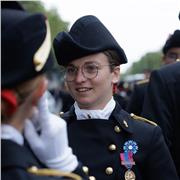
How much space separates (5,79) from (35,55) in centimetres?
16

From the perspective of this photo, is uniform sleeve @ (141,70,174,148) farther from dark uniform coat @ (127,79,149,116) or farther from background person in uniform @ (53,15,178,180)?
dark uniform coat @ (127,79,149,116)

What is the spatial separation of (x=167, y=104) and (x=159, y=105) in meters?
0.06

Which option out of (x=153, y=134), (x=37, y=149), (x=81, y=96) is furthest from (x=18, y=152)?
(x=153, y=134)

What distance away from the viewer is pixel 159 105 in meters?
3.65

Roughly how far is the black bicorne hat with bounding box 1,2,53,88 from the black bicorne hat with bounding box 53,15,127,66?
3.30 feet

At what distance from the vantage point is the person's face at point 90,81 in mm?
2959

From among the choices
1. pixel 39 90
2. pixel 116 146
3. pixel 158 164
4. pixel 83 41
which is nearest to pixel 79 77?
pixel 83 41

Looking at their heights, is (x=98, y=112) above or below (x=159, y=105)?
above

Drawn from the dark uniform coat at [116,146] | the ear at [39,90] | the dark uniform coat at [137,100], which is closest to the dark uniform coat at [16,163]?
the ear at [39,90]

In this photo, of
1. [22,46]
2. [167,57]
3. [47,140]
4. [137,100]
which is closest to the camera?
[22,46]

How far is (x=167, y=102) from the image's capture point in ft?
12.0

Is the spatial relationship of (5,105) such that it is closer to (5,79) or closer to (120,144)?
(5,79)

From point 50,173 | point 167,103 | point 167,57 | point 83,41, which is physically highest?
point 83,41

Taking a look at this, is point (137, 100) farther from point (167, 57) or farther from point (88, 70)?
point (88, 70)
